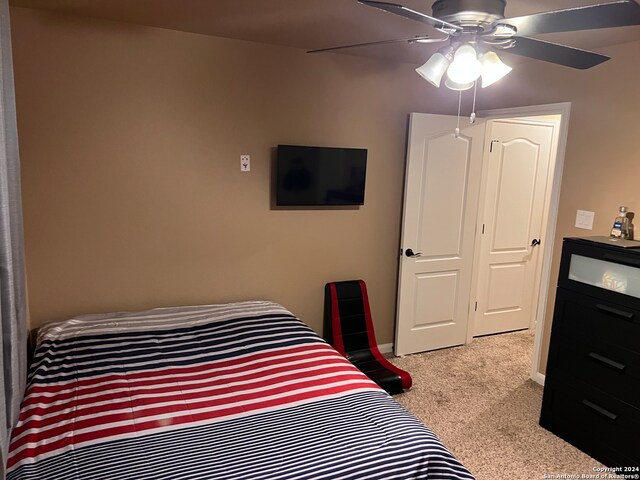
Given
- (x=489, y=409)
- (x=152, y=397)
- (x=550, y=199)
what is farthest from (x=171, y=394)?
(x=550, y=199)

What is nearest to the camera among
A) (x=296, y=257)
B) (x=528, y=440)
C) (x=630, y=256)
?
(x=630, y=256)

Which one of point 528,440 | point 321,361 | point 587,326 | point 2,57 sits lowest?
point 528,440

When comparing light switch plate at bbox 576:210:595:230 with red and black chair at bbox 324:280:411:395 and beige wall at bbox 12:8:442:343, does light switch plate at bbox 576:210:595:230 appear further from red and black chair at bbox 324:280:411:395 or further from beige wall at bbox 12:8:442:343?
red and black chair at bbox 324:280:411:395

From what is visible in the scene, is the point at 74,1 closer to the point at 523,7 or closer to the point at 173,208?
the point at 173,208

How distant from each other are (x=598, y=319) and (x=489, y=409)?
3.26 ft

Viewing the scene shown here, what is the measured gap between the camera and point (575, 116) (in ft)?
10.1

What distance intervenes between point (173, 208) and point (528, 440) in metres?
2.72

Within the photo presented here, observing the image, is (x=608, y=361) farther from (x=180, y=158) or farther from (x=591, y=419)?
(x=180, y=158)

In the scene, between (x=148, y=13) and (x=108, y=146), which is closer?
(x=148, y=13)

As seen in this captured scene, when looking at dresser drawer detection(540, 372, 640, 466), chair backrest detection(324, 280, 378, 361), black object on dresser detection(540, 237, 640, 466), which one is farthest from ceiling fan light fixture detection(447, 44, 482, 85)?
chair backrest detection(324, 280, 378, 361)

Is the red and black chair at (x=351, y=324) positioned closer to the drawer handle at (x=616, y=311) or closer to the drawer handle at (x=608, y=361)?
the drawer handle at (x=608, y=361)

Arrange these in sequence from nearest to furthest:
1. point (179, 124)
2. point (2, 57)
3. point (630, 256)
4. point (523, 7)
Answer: point (2, 57) < point (523, 7) < point (630, 256) < point (179, 124)

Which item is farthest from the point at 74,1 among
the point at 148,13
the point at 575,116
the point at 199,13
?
the point at 575,116

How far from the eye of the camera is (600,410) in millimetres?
2512
